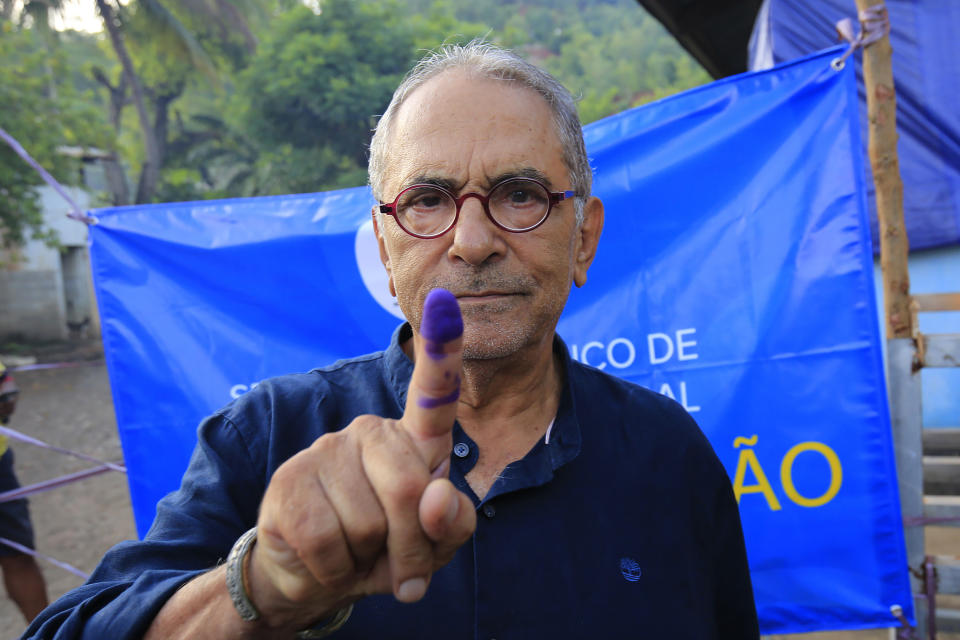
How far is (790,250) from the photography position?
2.42 meters

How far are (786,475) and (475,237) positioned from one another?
1.69m

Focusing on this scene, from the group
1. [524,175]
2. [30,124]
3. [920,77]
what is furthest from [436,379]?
[30,124]

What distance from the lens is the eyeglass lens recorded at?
4.44 feet

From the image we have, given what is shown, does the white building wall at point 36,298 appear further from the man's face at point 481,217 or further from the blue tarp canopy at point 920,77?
the man's face at point 481,217

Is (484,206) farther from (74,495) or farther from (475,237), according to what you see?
(74,495)

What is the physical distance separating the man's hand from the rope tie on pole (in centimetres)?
232

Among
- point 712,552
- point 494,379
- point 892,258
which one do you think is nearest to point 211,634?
point 494,379

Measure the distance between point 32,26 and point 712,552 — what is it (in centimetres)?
2327

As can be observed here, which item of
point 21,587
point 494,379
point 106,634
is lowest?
point 21,587

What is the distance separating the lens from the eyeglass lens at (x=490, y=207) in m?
1.35

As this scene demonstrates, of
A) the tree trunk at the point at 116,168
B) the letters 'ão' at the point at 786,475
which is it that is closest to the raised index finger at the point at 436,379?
the letters 'ão' at the point at 786,475

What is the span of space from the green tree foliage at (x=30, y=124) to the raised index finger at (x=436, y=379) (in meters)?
16.1

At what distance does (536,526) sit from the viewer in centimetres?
129

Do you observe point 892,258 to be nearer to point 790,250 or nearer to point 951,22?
point 790,250
